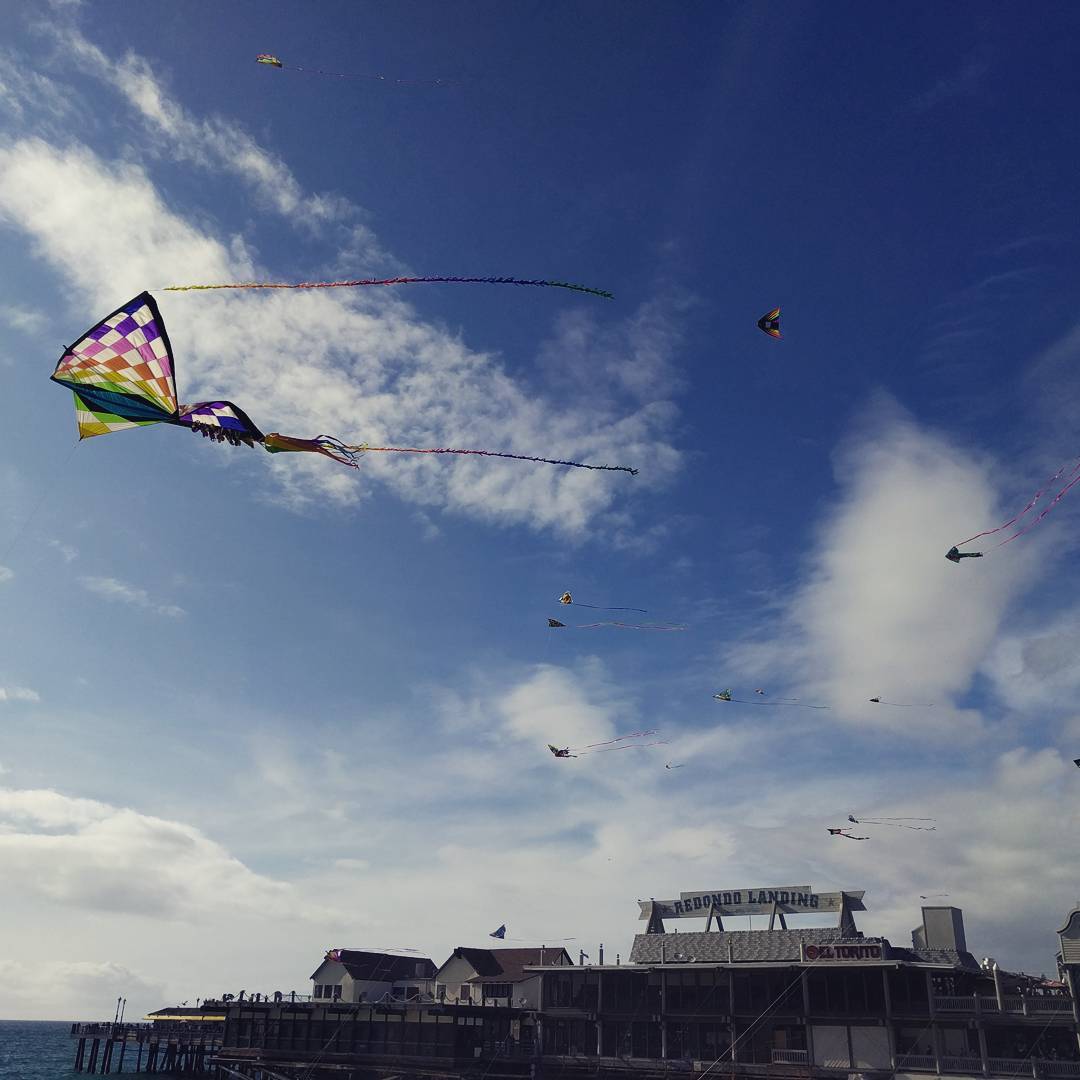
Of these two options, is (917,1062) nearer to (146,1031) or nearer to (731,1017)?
(731,1017)

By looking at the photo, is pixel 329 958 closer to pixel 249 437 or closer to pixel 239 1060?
pixel 239 1060

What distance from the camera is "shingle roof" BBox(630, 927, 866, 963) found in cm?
6162

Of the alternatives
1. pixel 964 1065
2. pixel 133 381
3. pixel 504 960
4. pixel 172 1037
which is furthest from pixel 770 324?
pixel 172 1037

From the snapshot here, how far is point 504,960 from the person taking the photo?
89.2m

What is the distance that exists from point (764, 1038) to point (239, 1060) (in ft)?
122

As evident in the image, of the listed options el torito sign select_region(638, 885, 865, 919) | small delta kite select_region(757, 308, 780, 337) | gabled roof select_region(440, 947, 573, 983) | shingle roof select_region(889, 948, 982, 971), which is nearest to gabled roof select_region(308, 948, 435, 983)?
gabled roof select_region(440, 947, 573, 983)

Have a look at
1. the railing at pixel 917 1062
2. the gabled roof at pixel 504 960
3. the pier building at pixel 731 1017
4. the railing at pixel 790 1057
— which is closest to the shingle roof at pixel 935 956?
the pier building at pixel 731 1017

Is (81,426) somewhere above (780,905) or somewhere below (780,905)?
above

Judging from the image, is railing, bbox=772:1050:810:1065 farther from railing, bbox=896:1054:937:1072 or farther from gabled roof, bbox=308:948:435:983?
gabled roof, bbox=308:948:435:983

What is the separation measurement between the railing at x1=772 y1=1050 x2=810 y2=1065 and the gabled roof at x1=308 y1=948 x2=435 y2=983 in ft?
151

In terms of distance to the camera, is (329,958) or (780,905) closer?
(780,905)

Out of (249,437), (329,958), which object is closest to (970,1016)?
(249,437)

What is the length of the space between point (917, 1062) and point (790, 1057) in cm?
758

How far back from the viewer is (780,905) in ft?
215
